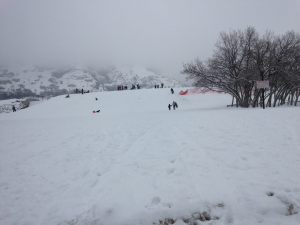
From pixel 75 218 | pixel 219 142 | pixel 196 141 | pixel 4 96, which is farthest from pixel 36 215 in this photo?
pixel 4 96

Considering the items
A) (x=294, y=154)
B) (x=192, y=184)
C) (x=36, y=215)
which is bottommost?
(x=36, y=215)

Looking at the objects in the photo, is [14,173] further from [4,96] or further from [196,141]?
[4,96]

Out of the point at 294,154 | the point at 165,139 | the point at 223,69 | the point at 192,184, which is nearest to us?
the point at 192,184

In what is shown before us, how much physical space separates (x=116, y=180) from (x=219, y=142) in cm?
461

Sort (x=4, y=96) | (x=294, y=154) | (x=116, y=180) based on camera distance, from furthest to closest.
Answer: (x=4, y=96) → (x=294, y=154) → (x=116, y=180)

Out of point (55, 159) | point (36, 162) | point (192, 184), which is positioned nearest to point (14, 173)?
point (36, 162)

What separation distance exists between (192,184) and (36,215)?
12.2 ft

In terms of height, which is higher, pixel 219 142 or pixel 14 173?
pixel 219 142

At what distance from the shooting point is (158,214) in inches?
112

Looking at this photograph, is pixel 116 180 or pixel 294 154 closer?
pixel 116 180

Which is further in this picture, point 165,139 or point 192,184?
point 165,139

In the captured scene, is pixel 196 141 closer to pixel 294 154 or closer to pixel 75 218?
pixel 294 154

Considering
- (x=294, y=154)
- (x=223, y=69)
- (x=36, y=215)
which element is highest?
(x=223, y=69)

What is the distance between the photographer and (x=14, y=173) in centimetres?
470
